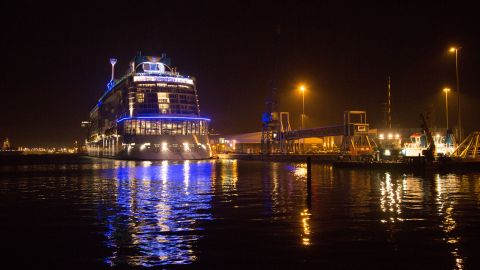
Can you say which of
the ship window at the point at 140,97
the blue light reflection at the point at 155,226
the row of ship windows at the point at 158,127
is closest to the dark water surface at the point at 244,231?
the blue light reflection at the point at 155,226

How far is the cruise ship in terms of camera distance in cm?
9538

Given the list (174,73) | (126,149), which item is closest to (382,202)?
(126,149)

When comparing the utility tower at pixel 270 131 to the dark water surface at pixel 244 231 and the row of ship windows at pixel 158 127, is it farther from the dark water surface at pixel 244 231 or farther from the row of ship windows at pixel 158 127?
the dark water surface at pixel 244 231

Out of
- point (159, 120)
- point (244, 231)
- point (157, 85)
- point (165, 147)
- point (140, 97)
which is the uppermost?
point (157, 85)

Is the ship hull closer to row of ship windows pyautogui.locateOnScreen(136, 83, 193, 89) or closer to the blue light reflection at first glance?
row of ship windows pyautogui.locateOnScreen(136, 83, 193, 89)

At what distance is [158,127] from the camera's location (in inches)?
3804

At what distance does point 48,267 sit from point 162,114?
88.4 m

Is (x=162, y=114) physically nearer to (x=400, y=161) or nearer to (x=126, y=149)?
(x=126, y=149)

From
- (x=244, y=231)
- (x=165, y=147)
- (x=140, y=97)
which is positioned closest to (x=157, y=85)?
(x=140, y=97)

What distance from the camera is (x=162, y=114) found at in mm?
98688

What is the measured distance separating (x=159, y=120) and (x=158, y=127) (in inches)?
61.8

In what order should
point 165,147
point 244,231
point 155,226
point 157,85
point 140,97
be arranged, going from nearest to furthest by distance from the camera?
point 244,231 < point 155,226 < point 165,147 < point 140,97 < point 157,85

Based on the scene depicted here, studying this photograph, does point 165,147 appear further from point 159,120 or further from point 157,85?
point 157,85

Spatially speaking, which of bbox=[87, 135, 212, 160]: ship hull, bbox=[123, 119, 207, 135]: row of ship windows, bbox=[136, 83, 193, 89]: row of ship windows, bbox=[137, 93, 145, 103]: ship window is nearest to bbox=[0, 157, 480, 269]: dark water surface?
bbox=[87, 135, 212, 160]: ship hull
